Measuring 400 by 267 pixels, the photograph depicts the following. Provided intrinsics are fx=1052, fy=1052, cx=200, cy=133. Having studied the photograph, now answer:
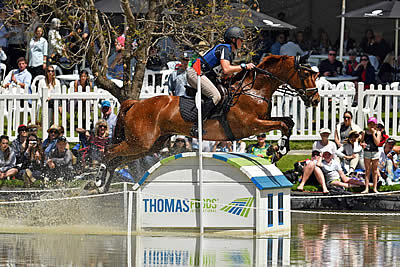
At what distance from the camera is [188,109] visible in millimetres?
15672

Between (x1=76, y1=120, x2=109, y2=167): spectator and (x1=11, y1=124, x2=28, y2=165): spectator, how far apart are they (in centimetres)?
130

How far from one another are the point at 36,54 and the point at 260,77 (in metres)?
11.5

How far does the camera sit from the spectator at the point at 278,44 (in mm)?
28109

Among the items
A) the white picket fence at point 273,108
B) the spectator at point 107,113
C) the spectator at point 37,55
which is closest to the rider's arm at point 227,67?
the spectator at point 107,113

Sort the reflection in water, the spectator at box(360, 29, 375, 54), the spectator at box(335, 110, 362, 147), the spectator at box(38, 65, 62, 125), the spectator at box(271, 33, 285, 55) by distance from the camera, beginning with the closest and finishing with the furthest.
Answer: the reflection in water → the spectator at box(335, 110, 362, 147) → the spectator at box(38, 65, 62, 125) → the spectator at box(271, 33, 285, 55) → the spectator at box(360, 29, 375, 54)

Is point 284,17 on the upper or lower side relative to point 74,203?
upper

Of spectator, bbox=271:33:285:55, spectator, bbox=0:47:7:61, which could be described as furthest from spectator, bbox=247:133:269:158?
spectator, bbox=0:47:7:61

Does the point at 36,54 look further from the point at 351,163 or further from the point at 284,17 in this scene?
the point at 351,163

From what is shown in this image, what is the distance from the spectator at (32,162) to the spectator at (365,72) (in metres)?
9.46

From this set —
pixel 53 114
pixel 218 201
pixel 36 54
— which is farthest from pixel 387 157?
pixel 36 54

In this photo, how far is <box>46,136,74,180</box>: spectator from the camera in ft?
65.2

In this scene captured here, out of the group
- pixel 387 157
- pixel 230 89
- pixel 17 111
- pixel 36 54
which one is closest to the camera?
pixel 230 89

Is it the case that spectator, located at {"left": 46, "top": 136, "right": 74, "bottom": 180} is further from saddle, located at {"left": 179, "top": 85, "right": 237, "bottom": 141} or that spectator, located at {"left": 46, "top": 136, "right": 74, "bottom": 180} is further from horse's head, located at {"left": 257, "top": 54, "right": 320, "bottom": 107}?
horse's head, located at {"left": 257, "top": 54, "right": 320, "bottom": 107}

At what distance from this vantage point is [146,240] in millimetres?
13836
